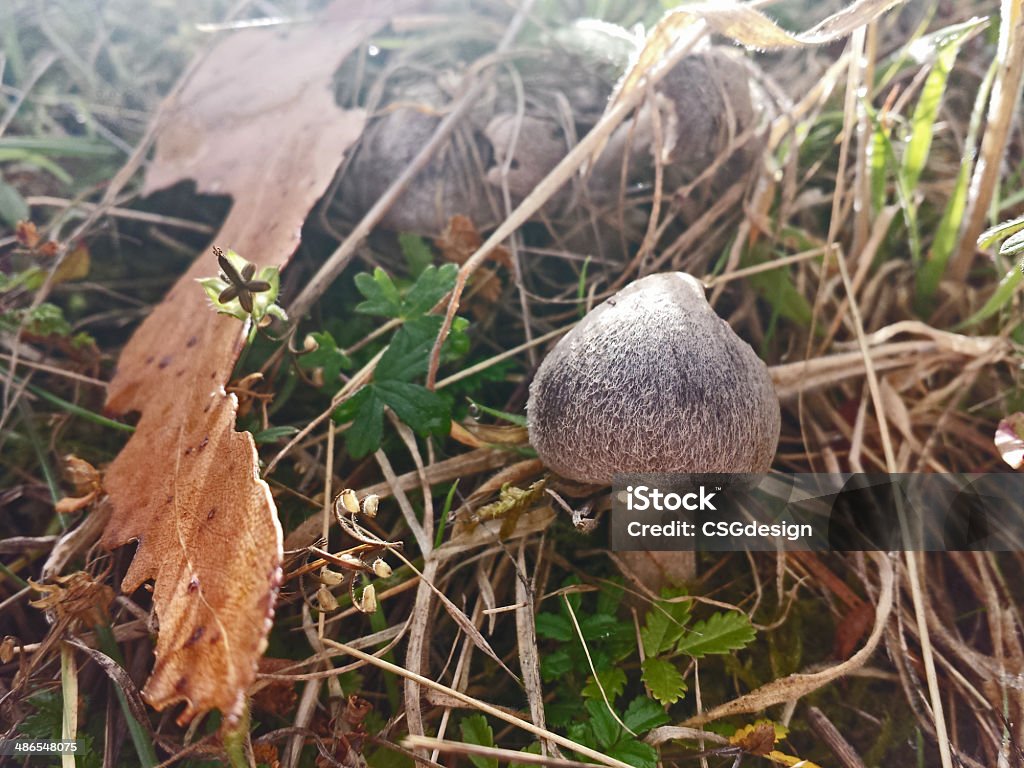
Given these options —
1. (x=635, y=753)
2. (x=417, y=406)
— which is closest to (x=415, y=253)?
(x=417, y=406)

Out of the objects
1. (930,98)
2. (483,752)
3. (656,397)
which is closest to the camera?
(483,752)

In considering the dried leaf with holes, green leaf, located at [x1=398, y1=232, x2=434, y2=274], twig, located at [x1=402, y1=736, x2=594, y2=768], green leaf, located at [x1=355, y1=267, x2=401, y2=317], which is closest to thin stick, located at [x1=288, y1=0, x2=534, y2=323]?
green leaf, located at [x1=398, y1=232, x2=434, y2=274]

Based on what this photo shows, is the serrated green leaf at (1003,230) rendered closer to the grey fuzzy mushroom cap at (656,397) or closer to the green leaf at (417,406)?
the grey fuzzy mushroom cap at (656,397)

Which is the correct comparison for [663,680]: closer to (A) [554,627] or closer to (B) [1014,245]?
(A) [554,627]

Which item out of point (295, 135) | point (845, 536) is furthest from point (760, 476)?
point (295, 135)

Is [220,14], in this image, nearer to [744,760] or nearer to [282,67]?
[282,67]

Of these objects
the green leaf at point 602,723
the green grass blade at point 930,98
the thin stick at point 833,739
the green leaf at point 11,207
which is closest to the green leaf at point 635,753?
the green leaf at point 602,723

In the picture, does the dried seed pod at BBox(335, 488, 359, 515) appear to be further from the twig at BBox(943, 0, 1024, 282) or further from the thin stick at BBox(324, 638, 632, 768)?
the twig at BBox(943, 0, 1024, 282)
